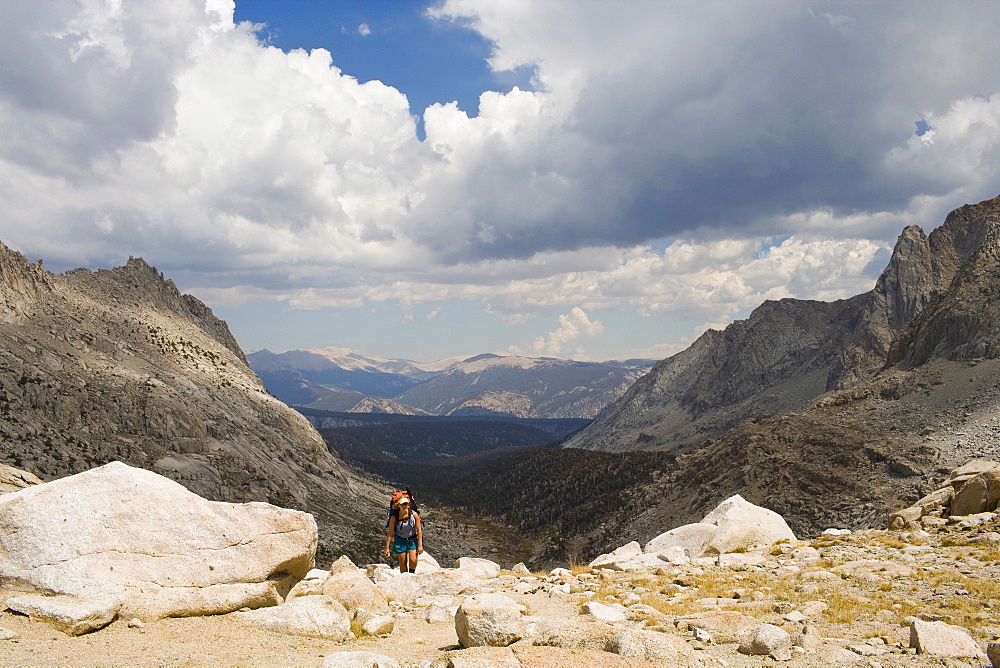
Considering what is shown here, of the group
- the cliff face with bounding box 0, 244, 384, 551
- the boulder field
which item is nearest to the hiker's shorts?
the boulder field

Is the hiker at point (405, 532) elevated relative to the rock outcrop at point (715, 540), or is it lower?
elevated

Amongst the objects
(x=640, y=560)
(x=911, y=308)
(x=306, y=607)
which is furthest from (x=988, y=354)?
(x=306, y=607)

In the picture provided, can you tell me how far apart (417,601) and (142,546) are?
336 inches

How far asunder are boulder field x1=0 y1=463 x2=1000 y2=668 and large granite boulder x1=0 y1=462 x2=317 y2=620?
0.11 ft

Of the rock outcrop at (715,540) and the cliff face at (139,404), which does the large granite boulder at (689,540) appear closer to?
the rock outcrop at (715,540)

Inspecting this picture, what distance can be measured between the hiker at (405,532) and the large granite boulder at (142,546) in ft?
25.3

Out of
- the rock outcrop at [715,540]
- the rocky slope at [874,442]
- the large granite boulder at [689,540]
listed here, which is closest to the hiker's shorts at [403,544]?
the rock outcrop at [715,540]

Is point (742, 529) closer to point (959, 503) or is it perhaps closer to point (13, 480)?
point (959, 503)

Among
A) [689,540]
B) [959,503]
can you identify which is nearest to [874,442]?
[959,503]

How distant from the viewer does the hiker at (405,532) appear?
81.4 feet

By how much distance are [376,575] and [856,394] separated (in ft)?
358

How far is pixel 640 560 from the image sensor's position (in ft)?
85.3

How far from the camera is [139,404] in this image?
81750 millimetres

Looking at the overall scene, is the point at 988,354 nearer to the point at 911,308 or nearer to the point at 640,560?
the point at 911,308
